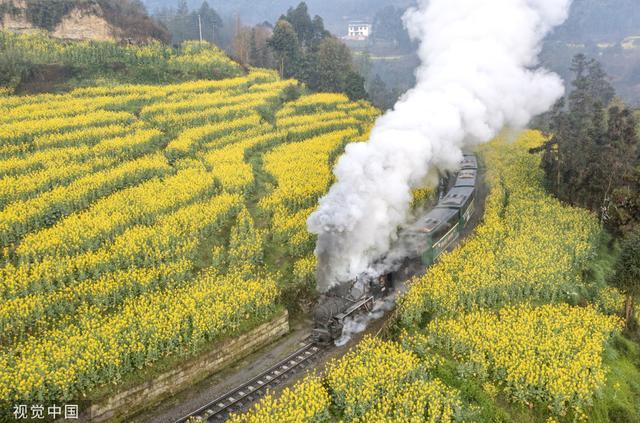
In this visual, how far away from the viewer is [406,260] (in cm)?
2603

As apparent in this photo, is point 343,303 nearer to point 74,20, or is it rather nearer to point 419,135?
point 419,135

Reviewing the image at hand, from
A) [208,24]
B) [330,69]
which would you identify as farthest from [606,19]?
[330,69]

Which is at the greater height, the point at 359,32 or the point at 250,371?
the point at 359,32

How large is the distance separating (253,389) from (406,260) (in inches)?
413

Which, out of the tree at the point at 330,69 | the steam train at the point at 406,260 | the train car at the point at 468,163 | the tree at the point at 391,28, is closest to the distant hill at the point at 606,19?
the tree at the point at 391,28

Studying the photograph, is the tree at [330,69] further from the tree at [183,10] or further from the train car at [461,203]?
the tree at [183,10]

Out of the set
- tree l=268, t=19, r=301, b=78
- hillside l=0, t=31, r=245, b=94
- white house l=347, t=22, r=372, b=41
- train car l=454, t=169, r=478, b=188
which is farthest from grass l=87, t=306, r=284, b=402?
white house l=347, t=22, r=372, b=41

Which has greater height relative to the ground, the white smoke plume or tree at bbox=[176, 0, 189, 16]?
tree at bbox=[176, 0, 189, 16]

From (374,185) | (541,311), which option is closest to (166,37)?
(374,185)

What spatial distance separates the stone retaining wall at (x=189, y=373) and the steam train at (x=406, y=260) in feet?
7.69

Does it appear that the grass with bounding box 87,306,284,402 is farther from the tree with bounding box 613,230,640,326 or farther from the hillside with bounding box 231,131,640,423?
the tree with bounding box 613,230,640,326

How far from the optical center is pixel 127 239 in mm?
25484

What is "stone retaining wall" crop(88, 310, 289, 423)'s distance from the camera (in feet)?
59.3

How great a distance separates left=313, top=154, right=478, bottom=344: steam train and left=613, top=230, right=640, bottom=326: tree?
8641 millimetres
